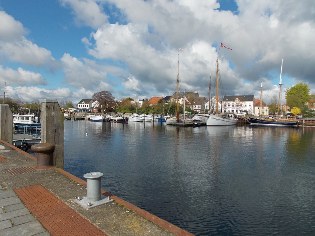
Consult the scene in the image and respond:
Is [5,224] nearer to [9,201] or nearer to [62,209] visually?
[62,209]

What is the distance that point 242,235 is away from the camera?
11164mm

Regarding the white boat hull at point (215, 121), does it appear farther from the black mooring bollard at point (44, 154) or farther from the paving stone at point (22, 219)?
the paving stone at point (22, 219)

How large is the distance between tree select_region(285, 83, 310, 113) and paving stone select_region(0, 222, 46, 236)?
118 meters

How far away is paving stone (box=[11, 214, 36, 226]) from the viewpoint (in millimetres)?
6469

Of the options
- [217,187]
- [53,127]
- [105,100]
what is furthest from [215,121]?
[105,100]

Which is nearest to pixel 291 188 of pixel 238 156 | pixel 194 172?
pixel 194 172

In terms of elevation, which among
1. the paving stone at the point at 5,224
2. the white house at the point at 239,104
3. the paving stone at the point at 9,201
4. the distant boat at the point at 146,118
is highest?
the white house at the point at 239,104

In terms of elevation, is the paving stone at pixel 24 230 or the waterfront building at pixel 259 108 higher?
the waterfront building at pixel 259 108

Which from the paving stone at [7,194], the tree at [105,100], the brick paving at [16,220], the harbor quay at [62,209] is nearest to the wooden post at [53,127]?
the harbor quay at [62,209]

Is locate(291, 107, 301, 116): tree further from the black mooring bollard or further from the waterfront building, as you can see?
the black mooring bollard

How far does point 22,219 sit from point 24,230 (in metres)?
0.60

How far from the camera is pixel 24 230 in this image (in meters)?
6.10

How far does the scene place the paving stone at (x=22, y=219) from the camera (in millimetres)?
6469

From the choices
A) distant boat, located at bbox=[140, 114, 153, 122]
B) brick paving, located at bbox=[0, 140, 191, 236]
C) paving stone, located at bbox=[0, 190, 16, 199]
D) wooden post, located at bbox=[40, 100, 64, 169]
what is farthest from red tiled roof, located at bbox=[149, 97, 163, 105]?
paving stone, located at bbox=[0, 190, 16, 199]
